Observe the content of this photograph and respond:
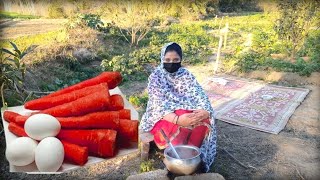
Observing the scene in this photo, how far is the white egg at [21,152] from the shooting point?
202 centimetres

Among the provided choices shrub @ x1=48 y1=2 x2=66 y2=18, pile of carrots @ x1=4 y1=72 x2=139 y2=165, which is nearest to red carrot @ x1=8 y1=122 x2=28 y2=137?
pile of carrots @ x1=4 y1=72 x2=139 y2=165

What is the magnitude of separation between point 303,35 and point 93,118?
21.5ft

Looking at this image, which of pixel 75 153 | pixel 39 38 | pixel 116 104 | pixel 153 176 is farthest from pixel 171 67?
pixel 39 38

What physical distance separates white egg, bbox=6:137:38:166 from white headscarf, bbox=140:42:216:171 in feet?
3.86

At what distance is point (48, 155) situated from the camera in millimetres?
1993

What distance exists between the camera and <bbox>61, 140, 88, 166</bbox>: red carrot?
2.15m

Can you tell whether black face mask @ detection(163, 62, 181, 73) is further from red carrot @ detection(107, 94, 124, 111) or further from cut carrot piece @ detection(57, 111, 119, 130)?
cut carrot piece @ detection(57, 111, 119, 130)

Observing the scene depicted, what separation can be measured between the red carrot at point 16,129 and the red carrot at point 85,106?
236 millimetres

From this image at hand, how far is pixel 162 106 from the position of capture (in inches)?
113

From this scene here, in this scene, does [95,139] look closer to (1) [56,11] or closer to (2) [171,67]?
(2) [171,67]

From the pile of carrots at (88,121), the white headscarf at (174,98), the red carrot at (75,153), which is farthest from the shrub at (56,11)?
the red carrot at (75,153)

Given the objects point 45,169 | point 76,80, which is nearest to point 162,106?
point 45,169

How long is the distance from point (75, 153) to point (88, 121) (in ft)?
1.11

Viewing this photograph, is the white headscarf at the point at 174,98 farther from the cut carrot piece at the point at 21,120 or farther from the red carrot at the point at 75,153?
the cut carrot piece at the point at 21,120
